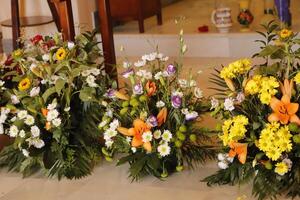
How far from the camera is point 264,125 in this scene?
5.88 ft

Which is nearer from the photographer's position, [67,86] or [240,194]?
[240,194]

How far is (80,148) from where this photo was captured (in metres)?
2.18

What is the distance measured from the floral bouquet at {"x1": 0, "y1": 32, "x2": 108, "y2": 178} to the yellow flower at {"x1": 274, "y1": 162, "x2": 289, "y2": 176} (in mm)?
761

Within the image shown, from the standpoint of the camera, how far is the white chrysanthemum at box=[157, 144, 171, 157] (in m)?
1.95

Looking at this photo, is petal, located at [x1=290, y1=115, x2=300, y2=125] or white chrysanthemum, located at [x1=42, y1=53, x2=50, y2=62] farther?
white chrysanthemum, located at [x1=42, y1=53, x2=50, y2=62]

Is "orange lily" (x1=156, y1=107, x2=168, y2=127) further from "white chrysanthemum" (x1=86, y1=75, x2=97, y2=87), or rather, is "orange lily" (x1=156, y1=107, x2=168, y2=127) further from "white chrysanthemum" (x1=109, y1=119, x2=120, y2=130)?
"white chrysanthemum" (x1=86, y1=75, x2=97, y2=87)

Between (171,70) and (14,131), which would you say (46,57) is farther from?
(171,70)

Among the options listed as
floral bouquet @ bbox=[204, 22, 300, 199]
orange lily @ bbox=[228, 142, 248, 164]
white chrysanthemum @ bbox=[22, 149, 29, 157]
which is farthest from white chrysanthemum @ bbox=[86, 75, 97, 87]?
orange lily @ bbox=[228, 142, 248, 164]

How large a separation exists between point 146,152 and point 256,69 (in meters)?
0.50

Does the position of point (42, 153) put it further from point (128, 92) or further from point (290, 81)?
point (290, 81)

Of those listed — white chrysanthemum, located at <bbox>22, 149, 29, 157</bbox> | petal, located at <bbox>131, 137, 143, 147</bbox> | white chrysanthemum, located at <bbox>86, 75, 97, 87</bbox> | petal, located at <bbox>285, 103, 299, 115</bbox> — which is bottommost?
white chrysanthemum, located at <bbox>22, 149, 29, 157</bbox>

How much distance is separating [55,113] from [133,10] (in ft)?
8.53

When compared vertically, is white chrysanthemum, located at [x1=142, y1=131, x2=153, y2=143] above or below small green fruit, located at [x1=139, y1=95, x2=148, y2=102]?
below

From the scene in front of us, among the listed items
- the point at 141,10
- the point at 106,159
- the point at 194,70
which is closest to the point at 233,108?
the point at 106,159
